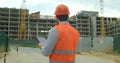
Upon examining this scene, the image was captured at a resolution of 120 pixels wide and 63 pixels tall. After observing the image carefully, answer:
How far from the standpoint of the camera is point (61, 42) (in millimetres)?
4500

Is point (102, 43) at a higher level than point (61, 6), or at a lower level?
lower

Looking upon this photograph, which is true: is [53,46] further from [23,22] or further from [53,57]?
[23,22]

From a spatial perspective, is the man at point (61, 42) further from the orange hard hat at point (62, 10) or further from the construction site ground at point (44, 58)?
the construction site ground at point (44, 58)

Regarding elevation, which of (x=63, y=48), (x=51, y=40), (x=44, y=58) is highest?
(x=51, y=40)

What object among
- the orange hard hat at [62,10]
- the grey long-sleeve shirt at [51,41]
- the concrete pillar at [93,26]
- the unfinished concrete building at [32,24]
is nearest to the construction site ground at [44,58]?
the orange hard hat at [62,10]

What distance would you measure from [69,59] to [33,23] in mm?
140197

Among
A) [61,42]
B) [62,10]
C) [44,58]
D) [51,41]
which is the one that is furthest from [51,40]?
[44,58]

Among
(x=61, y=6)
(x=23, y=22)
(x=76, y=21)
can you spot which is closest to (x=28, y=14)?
(x=23, y=22)

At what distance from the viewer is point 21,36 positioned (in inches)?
5330

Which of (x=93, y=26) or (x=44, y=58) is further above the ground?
(x=44, y=58)

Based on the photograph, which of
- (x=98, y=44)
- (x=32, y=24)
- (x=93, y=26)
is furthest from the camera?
(x=93, y=26)

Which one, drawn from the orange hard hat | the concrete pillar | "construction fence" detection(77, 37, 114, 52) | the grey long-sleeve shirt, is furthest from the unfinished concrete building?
the grey long-sleeve shirt

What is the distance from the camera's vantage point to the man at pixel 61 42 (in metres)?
4.46

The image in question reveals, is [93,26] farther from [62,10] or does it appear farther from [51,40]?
[51,40]
